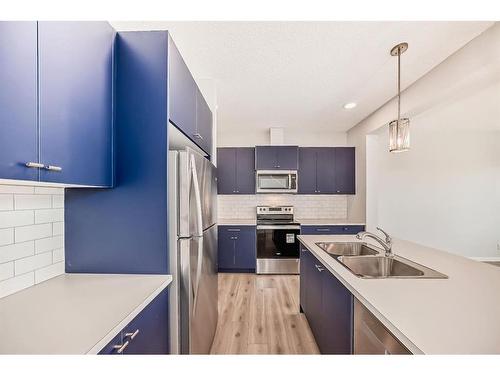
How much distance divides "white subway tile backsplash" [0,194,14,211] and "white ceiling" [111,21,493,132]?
1.34 metres

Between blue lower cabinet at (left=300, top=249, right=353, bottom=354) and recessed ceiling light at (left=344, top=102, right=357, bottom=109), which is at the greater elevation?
recessed ceiling light at (left=344, top=102, right=357, bottom=109)

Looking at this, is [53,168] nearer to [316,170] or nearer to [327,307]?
[327,307]

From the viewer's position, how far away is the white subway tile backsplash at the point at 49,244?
1.27 m

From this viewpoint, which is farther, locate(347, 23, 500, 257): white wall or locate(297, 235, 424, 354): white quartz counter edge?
locate(347, 23, 500, 257): white wall

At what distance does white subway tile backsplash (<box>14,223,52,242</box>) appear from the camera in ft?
3.90

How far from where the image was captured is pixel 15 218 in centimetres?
117

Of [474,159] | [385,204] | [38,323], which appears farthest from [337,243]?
[474,159]

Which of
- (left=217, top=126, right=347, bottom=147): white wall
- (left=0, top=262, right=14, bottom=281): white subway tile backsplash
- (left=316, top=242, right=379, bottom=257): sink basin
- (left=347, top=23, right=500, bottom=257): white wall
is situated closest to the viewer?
(left=0, top=262, right=14, bottom=281): white subway tile backsplash

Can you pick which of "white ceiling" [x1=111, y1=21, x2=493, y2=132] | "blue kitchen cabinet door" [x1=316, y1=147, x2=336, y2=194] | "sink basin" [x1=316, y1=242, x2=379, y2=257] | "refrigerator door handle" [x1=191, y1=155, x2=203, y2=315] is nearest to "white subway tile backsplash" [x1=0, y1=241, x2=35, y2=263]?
"refrigerator door handle" [x1=191, y1=155, x2=203, y2=315]

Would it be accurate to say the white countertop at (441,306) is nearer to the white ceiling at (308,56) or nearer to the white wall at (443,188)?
the white ceiling at (308,56)

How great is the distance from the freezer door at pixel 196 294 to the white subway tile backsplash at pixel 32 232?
2.18 ft

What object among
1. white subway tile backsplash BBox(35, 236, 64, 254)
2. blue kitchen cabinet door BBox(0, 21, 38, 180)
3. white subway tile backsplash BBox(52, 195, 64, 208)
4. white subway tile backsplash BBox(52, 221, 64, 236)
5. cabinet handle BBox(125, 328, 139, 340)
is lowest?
cabinet handle BBox(125, 328, 139, 340)

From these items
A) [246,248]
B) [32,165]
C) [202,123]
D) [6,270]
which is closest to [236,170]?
[246,248]

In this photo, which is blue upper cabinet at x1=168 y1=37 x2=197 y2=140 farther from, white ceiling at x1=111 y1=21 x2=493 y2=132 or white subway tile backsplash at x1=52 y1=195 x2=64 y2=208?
white subway tile backsplash at x1=52 y1=195 x2=64 y2=208
